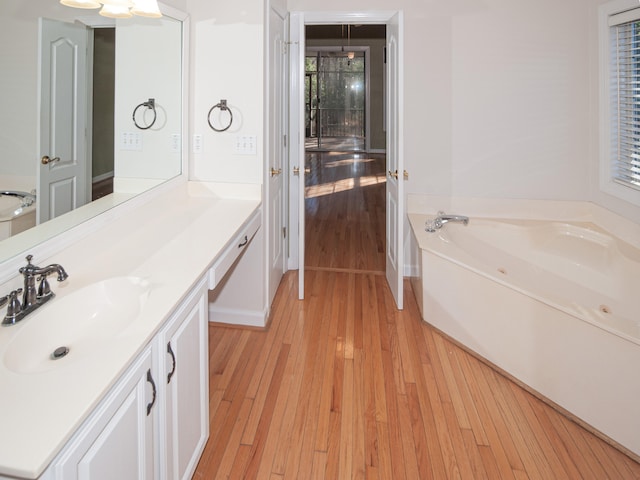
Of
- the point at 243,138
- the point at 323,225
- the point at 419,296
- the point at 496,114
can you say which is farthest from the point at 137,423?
the point at 323,225

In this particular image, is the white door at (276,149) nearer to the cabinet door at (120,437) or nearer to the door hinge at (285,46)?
the door hinge at (285,46)

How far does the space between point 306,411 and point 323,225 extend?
3.73m

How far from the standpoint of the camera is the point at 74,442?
98 cm

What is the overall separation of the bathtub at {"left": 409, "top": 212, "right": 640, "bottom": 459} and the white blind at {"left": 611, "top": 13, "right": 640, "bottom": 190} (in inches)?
17.5

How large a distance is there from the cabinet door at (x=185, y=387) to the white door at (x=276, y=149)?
1427 millimetres

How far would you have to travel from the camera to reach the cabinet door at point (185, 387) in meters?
1.51

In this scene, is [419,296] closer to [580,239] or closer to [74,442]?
[580,239]

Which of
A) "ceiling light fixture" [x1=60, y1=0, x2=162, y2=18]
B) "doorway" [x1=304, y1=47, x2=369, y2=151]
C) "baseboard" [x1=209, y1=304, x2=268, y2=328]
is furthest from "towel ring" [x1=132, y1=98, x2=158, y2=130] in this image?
"doorway" [x1=304, y1=47, x2=369, y2=151]

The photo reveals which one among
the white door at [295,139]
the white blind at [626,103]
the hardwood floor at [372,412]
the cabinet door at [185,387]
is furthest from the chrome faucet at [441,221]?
the cabinet door at [185,387]

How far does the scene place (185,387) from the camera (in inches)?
65.8

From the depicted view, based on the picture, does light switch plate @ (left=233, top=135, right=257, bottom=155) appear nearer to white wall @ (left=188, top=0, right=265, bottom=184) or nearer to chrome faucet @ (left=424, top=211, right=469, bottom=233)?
white wall @ (left=188, top=0, right=265, bottom=184)

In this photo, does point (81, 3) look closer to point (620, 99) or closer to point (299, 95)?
point (299, 95)

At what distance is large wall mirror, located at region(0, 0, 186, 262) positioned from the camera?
4.78 feet

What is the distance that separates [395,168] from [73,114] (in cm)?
229
